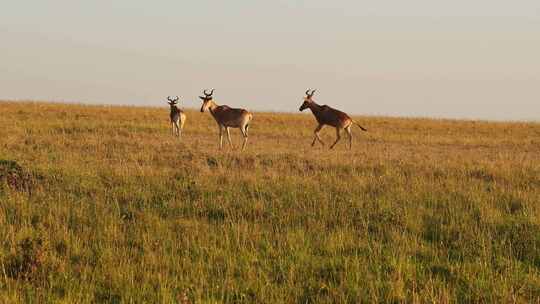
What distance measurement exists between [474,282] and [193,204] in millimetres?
4279

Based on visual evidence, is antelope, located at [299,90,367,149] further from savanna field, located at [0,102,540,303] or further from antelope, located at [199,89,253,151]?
savanna field, located at [0,102,540,303]

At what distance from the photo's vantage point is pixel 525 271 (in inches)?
215

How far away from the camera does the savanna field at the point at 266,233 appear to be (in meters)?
4.84

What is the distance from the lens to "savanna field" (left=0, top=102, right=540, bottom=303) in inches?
191

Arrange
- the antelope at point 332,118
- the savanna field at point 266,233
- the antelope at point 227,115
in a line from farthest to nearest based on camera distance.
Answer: the antelope at point 332,118, the antelope at point 227,115, the savanna field at point 266,233

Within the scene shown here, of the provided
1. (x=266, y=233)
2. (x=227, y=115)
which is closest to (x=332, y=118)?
(x=227, y=115)

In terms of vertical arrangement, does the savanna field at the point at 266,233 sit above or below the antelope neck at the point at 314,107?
below

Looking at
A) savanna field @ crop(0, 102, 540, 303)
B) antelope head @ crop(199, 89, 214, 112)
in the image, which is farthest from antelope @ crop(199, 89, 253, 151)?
savanna field @ crop(0, 102, 540, 303)

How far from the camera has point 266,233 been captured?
21.5 feet

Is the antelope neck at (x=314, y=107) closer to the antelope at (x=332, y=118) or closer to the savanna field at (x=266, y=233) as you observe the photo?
the antelope at (x=332, y=118)

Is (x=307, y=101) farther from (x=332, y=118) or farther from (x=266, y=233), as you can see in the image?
(x=266, y=233)

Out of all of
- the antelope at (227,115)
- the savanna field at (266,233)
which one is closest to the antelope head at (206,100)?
the antelope at (227,115)

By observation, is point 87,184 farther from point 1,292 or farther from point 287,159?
point 287,159

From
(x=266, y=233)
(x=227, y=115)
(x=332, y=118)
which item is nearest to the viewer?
(x=266, y=233)
